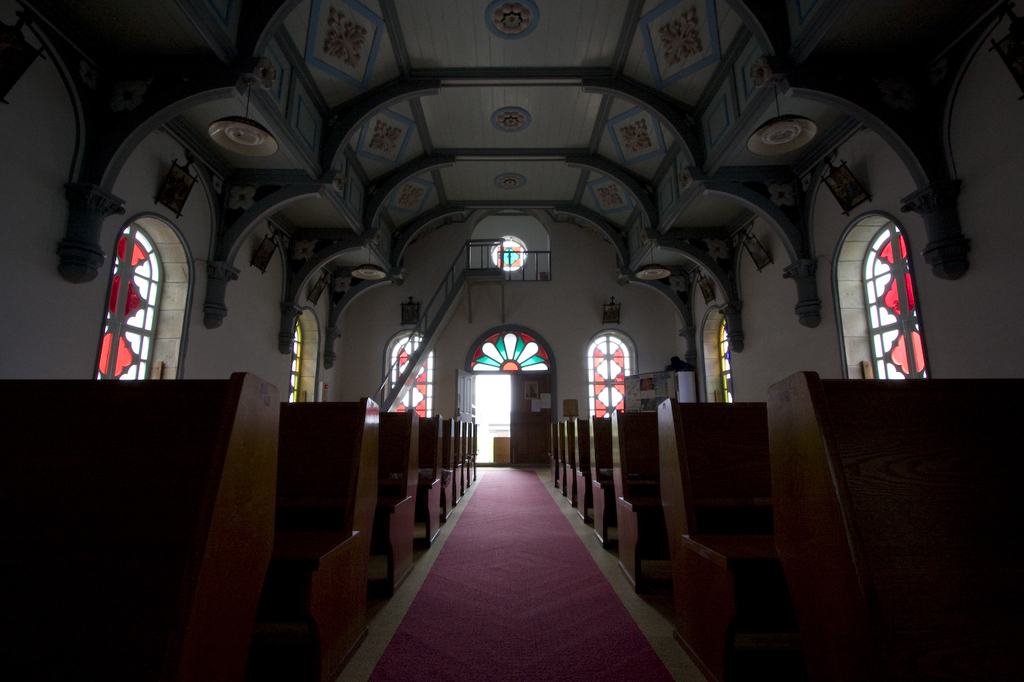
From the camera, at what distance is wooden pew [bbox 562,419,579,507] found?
6085 mm

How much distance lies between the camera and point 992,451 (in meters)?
1.26

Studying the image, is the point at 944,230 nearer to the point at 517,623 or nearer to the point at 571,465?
the point at 571,465

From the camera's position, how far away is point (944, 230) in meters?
4.37

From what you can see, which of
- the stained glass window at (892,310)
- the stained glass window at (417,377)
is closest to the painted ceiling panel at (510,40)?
the stained glass window at (892,310)

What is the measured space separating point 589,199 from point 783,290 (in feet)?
16.0

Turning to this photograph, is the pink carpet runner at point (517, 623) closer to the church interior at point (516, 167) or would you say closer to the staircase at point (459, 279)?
the church interior at point (516, 167)

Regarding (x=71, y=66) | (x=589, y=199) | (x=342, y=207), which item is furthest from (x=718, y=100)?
(x=71, y=66)

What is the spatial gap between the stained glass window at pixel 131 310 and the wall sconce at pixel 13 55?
1.74m

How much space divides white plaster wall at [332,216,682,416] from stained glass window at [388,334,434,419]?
0.57 ft

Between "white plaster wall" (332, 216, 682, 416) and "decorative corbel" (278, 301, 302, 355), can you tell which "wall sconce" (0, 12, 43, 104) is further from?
"white plaster wall" (332, 216, 682, 416)

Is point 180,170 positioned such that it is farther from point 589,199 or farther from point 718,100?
point 589,199

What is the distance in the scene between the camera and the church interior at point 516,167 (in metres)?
4.18

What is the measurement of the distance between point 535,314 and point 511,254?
2.00 meters

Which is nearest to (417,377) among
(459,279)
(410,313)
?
(410,313)
